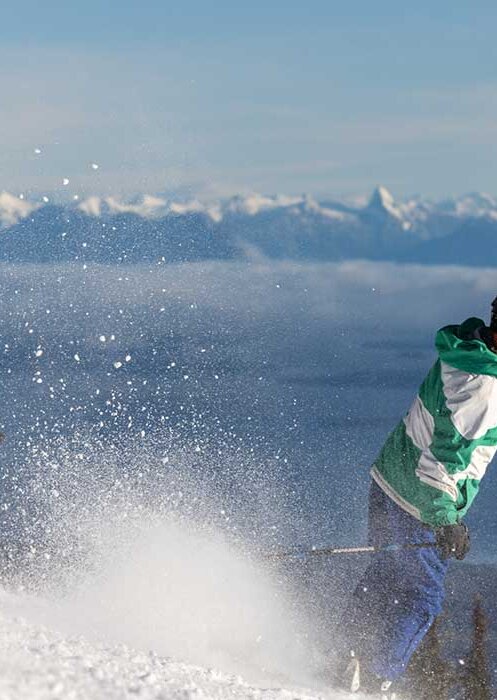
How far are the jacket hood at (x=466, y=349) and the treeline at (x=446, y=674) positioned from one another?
199 centimetres

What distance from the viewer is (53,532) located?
6961 mm

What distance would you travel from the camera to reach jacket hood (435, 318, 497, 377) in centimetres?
502

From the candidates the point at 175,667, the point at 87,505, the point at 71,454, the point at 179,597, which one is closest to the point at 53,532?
the point at 87,505

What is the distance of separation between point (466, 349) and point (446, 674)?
90.1 inches

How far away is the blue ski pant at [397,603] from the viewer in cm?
546

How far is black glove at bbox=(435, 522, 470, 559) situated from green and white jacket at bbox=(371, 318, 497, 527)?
5cm

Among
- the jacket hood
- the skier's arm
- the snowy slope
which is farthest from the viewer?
the skier's arm

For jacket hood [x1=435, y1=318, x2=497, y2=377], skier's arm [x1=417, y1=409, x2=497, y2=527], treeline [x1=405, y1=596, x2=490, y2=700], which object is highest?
jacket hood [x1=435, y1=318, x2=497, y2=377]

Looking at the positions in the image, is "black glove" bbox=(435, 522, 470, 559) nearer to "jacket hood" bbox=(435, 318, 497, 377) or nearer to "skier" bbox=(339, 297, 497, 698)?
"skier" bbox=(339, 297, 497, 698)

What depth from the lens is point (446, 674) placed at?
620 centimetres

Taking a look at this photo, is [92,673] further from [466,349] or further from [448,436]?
[466,349]

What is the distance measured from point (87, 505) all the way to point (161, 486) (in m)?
0.64

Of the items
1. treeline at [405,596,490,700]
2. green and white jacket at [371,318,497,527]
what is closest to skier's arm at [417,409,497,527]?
green and white jacket at [371,318,497,527]

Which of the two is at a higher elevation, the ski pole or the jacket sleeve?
the jacket sleeve
